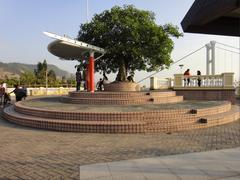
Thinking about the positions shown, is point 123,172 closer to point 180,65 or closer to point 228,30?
point 228,30

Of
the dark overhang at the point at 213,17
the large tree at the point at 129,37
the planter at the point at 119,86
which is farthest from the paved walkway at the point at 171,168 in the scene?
the large tree at the point at 129,37

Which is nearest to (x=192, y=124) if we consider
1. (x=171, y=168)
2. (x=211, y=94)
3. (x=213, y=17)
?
(x=171, y=168)

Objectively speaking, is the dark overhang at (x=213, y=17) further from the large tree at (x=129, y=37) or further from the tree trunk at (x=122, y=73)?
the tree trunk at (x=122, y=73)

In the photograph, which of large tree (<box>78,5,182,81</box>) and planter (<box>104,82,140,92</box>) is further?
large tree (<box>78,5,182,81</box>)

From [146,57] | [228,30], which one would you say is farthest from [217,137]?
[146,57]

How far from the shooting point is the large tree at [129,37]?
68.4ft

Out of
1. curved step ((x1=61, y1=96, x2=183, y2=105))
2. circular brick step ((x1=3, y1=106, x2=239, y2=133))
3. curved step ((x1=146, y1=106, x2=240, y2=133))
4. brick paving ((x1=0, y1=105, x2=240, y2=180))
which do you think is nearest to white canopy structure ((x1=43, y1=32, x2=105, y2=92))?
curved step ((x1=61, y1=96, x2=183, y2=105))

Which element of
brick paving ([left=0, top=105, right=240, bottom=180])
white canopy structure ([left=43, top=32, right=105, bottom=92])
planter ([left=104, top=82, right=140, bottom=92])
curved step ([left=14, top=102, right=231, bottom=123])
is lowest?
brick paving ([left=0, top=105, right=240, bottom=180])

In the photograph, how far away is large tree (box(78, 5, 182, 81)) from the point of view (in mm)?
20844

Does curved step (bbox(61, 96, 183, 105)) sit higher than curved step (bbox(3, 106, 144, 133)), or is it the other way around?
curved step (bbox(61, 96, 183, 105))

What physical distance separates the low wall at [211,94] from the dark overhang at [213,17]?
16251 millimetres

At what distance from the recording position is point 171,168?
5957 mm

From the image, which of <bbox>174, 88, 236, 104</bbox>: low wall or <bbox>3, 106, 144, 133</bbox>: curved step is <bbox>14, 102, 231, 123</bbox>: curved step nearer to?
Result: <bbox>3, 106, 144, 133</bbox>: curved step

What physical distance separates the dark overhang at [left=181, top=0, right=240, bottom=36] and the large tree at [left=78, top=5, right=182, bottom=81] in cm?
1642
